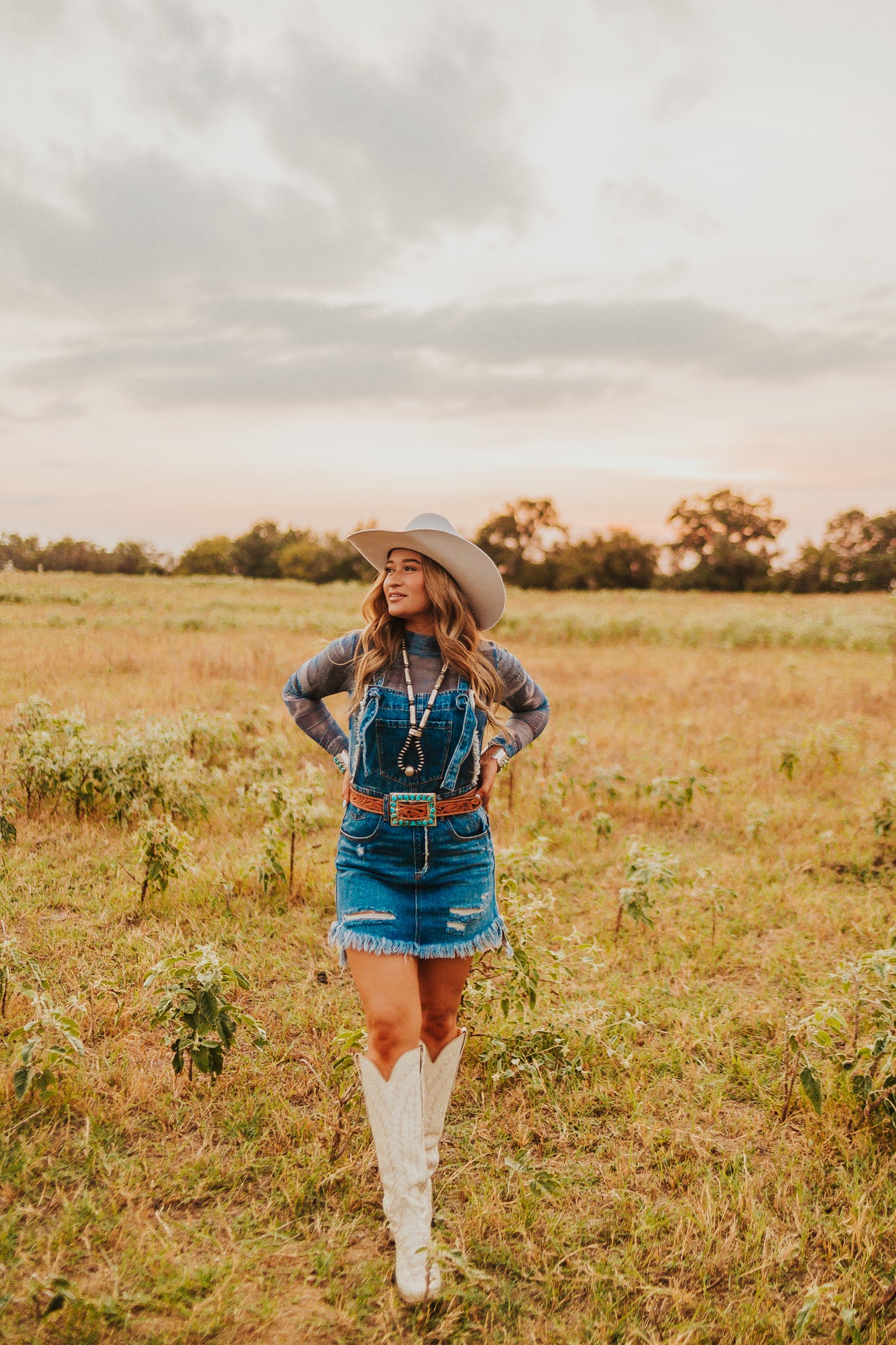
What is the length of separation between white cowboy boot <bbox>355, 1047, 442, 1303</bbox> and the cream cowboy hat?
5.13 ft

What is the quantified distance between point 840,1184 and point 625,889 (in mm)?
1826

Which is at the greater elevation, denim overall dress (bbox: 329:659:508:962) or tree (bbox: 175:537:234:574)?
tree (bbox: 175:537:234:574)

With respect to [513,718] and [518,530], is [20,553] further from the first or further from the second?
[518,530]

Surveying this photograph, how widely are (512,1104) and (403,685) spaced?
1.94 m

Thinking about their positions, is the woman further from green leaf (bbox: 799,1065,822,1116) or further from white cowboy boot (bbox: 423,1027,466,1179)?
green leaf (bbox: 799,1065,822,1116)

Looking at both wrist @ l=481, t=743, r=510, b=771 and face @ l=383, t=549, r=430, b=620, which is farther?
wrist @ l=481, t=743, r=510, b=771

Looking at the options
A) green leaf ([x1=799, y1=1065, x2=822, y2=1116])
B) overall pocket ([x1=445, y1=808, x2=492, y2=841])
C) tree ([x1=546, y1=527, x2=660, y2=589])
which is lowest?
green leaf ([x1=799, y1=1065, x2=822, y2=1116])

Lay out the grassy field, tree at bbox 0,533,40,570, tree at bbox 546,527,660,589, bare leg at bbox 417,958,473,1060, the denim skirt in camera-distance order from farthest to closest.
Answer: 1. tree at bbox 546,527,660,589
2. tree at bbox 0,533,40,570
3. bare leg at bbox 417,958,473,1060
4. the denim skirt
5. the grassy field

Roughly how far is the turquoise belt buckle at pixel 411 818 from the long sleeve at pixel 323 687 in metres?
0.50

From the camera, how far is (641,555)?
69.2m

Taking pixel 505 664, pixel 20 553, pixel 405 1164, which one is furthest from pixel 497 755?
pixel 20 553

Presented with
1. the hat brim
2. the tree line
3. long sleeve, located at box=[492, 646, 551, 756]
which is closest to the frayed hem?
long sleeve, located at box=[492, 646, 551, 756]

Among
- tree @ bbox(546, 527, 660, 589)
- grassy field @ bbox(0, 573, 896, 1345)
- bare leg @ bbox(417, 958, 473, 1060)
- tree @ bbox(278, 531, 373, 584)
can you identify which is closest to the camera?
grassy field @ bbox(0, 573, 896, 1345)

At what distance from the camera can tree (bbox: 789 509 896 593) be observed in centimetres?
5653
